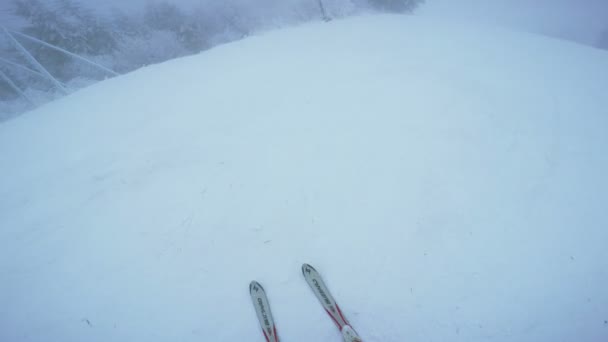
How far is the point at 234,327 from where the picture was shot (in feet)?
12.6

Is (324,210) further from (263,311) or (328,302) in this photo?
(263,311)

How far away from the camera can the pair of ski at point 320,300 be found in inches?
139

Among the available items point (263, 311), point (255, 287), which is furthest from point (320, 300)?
point (255, 287)

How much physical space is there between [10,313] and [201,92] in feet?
24.6

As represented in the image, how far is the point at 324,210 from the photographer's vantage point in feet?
16.4

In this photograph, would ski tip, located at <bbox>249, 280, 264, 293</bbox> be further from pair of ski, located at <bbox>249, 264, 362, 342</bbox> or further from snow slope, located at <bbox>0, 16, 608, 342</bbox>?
snow slope, located at <bbox>0, 16, 608, 342</bbox>

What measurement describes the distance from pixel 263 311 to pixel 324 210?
2165 millimetres

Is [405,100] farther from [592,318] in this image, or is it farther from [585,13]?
[585,13]

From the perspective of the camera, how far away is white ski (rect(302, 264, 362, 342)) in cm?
348

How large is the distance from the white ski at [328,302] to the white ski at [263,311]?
2.60ft

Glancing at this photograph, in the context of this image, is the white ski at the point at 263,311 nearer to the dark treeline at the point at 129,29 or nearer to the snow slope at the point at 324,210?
the snow slope at the point at 324,210

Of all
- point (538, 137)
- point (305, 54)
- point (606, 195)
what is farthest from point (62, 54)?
point (606, 195)

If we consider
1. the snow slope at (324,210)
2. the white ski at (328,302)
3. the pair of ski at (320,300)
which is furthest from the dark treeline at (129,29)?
the white ski at (328,302)

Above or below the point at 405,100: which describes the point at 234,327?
below
